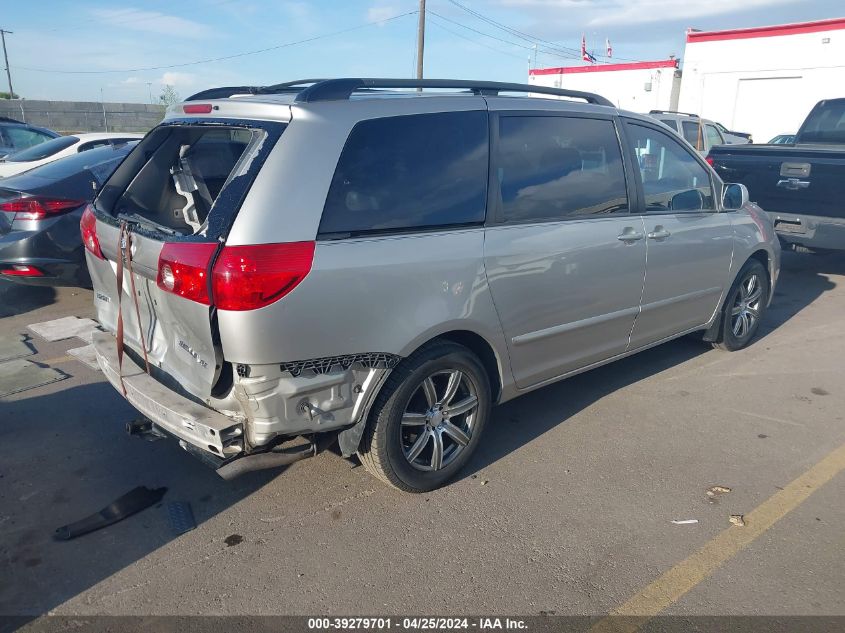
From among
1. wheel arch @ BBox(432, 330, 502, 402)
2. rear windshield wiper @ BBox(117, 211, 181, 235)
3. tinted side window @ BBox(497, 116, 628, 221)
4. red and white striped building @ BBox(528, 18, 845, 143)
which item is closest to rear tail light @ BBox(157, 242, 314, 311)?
rear windshield wiper @ BBox(117, 211, 181, 235)

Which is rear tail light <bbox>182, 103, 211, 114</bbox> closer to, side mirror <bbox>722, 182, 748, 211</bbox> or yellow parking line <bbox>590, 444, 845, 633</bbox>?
yellow parking line <bbox>590, 444, 845, 633</bbox>

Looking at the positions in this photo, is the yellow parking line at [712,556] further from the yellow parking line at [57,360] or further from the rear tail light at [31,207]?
the rear tail light at [31,207]

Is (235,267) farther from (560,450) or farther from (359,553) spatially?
(560,450)

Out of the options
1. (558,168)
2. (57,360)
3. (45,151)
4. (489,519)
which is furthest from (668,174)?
(45,151)

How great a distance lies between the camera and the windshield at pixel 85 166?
6.30 metres

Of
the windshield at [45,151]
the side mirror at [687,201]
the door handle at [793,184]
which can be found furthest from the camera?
the windshield at [45,151]

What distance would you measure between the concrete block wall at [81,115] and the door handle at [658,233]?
39433mm

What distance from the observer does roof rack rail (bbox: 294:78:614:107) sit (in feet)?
9.87

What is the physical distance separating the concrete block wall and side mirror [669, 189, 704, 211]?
1542 inches

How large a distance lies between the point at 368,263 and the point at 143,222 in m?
1.20

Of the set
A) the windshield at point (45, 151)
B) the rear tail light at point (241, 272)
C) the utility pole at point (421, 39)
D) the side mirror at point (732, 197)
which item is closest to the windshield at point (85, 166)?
the windshield at point (45, 151)

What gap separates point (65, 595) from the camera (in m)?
2.74

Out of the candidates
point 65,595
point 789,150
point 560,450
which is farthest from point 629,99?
point 65,595

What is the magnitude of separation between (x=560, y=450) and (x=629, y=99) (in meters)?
30.1
